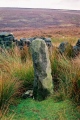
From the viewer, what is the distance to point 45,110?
5992mm

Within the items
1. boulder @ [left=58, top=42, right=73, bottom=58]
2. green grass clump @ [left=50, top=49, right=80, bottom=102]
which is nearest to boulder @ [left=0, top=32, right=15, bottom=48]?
boulder @ [left=58, top=42, right=73, bottom=58]

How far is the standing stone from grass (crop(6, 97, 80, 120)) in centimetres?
19

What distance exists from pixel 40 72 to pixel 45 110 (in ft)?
2.89

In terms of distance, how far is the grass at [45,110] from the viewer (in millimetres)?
5703

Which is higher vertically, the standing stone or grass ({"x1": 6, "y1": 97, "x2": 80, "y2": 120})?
the standing stone

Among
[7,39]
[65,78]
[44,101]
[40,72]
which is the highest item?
[40,72]

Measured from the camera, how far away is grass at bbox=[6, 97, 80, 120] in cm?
570

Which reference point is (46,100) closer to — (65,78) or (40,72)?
(40,72)

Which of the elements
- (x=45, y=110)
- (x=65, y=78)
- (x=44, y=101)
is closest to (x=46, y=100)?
(x=44, y=101)

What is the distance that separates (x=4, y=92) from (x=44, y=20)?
71.3 metres

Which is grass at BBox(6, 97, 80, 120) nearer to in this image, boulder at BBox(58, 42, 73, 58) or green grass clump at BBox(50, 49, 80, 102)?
green grass clump at BBox(50, 49, 80, 102)

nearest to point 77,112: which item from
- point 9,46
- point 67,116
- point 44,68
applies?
point 67,116

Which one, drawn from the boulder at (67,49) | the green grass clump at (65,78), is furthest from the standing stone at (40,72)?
the boulder at (67,49)

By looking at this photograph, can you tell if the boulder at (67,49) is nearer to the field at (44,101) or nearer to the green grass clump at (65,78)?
the field at (44,101)
